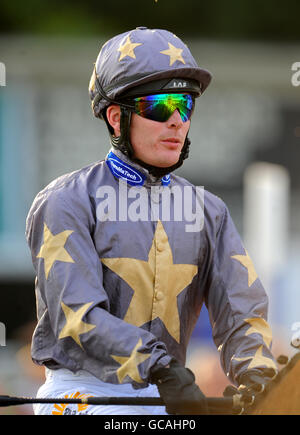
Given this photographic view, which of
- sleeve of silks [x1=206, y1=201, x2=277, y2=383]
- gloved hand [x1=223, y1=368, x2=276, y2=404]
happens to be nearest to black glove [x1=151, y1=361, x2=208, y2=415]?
gloved hand [x1=223, y1=368, x2=276, y2=404]

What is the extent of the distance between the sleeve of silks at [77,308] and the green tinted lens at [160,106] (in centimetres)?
36

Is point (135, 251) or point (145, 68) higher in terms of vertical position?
point (145, 68)

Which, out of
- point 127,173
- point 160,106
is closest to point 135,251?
point 127,173

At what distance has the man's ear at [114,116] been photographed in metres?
3.37

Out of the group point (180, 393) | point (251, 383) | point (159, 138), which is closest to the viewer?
point (180, 393)

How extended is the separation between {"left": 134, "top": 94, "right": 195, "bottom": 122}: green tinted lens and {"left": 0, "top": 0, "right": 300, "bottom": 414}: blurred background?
620cm

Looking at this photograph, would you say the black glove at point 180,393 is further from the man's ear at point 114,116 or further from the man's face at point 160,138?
the man's ear at point 114,116

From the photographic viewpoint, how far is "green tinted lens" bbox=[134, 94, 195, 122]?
3.28m

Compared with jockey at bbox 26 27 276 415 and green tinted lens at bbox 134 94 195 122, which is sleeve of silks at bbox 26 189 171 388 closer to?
jockey at bbox 26 27 276 415

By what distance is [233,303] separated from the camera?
3400mm

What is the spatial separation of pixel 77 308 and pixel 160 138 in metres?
0.66

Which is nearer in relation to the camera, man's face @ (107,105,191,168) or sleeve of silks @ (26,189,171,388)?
sleeve of silks @ (26,189,171,388)

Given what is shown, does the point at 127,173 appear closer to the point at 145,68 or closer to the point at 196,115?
the point at 145,68

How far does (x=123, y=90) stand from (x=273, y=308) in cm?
610
